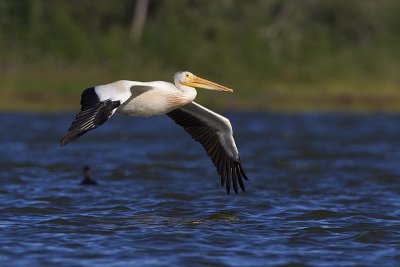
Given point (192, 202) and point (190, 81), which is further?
point (192, 202)

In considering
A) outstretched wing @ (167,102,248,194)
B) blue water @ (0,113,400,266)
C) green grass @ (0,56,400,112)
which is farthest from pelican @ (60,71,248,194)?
green grass @ (0,56,400,112)

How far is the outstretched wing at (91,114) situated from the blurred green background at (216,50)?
18.3 meters

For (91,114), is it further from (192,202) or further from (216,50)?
(216,50)

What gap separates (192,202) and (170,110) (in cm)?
171

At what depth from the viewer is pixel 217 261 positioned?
25.7ft

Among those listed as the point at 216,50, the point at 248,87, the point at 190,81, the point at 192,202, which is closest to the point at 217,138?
the point at 190,81

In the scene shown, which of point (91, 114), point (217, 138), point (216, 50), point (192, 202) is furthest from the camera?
point (216, 50)

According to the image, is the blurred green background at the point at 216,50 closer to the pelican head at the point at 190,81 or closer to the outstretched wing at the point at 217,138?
the outstretched wing at the point at 217,138

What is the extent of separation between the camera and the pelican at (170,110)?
906 cm

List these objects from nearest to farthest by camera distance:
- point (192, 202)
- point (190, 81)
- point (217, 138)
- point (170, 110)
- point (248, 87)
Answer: point (170, 110) < point (190, 81) < point (217, 138) < point (192, 202) < point (248, 87)

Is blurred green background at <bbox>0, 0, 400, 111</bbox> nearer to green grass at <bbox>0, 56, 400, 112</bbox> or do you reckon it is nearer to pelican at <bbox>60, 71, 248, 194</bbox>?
green grass at <bbox>0, 56, 400, 112</bbox>

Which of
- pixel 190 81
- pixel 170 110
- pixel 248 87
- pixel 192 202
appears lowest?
pixel 192 202

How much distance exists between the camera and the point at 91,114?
9047 millimetres

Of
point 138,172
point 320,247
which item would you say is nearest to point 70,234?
point 320,247
